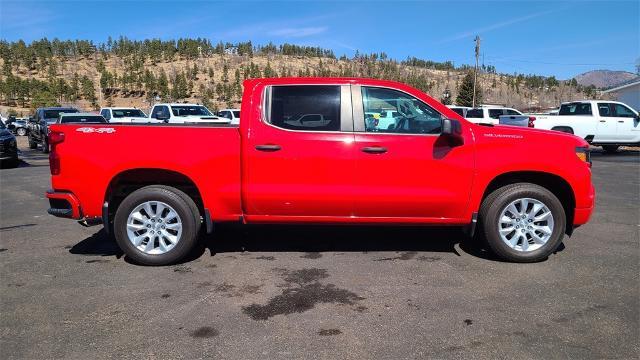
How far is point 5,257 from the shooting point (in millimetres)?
5473

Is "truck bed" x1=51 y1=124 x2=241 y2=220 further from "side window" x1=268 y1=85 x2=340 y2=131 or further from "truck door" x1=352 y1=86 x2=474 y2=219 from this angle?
"truck door" x1=352 y1=86 x2=474 y2=219

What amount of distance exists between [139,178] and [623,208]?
759 centimetres

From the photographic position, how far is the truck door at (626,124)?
18.5 meters

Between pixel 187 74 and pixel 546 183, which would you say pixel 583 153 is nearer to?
pixel 546 183

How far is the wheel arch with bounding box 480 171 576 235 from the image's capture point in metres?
5.20

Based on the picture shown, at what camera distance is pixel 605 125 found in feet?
60.2

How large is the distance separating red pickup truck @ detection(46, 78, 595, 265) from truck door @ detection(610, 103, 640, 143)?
628 inches

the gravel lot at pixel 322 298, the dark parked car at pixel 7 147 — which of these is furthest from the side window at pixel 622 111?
the dark parked car at pixel 7 147

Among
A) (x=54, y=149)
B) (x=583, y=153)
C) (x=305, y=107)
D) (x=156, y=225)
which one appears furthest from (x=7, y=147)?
(x=583, y=153)

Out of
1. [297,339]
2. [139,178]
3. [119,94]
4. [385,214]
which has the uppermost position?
[119,94]

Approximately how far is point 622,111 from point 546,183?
1626cm

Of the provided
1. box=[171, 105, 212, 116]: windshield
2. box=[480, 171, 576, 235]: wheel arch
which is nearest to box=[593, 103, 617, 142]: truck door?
box=[480, 171, 576, 235]: wheel arch

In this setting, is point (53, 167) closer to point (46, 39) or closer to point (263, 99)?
point (263, 99)

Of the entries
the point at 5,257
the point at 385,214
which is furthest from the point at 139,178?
the point at 385,214
